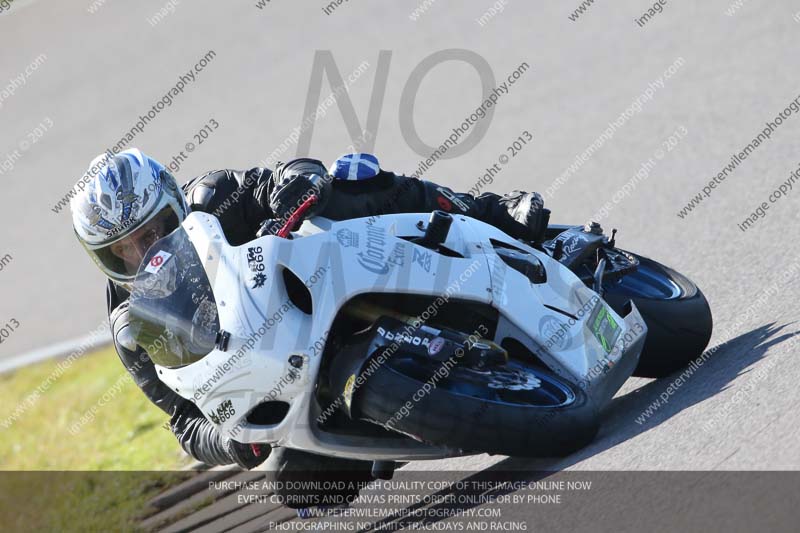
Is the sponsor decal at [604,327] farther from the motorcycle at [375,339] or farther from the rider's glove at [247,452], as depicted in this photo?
the rider's glove at [247,452]

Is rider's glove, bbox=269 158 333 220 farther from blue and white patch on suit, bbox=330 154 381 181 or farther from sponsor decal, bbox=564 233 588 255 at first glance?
sponsor decal, bbox=564 233 588 255

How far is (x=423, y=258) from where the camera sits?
5.10 m

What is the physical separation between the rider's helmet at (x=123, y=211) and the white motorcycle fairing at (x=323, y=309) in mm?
376

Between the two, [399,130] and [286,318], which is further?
[399,130]

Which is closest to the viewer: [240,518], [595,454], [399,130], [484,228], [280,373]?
[280,373]

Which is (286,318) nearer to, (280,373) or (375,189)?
(280,373)

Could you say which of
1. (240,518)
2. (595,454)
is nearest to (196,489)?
(240,518)

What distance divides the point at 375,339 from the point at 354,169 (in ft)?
3.32

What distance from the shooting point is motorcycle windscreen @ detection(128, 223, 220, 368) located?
190 inches

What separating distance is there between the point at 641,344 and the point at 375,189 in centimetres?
141

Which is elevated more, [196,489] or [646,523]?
[646,523]

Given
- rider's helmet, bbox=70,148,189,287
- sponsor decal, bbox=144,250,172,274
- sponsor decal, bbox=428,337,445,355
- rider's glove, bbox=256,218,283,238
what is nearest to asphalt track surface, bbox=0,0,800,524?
sponsor decal, bbox=428,337,445,355

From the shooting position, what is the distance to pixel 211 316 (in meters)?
4.82

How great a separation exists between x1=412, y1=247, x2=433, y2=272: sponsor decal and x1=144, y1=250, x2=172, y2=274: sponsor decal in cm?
98
